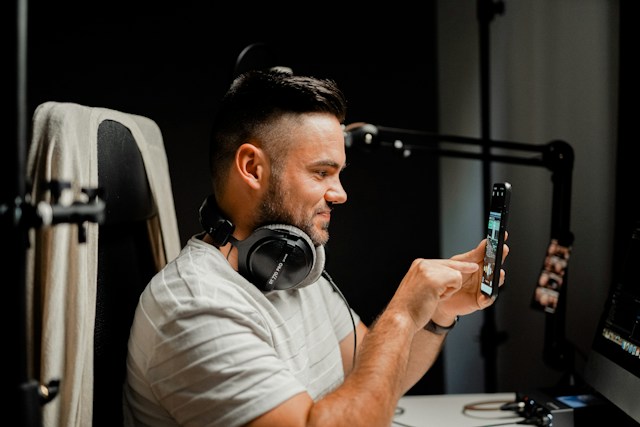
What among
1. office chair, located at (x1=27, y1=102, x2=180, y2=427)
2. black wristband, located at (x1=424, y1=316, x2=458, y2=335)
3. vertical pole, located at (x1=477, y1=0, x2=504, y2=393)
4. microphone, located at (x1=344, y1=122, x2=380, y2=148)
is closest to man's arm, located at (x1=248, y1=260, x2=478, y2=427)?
black wristband, located at (x1=424, y1=316, x2=458, y2=335)

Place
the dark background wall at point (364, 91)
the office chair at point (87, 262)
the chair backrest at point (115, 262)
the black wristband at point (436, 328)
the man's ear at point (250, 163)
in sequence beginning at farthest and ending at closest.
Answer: the dark background wall at point (364, 91) → the black wristband at point (436, 328) → the man's ear at point (250, 163) → the chair backrest at point (115, 262) → the office chair at point (87, 262)

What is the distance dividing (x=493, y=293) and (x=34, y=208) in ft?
2.78

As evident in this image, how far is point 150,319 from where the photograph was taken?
1.07 m

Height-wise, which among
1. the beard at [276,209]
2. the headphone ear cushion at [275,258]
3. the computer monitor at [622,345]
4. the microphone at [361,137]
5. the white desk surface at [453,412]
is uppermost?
the microphone at [361,137]

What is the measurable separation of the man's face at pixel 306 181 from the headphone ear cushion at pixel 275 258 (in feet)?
0.18

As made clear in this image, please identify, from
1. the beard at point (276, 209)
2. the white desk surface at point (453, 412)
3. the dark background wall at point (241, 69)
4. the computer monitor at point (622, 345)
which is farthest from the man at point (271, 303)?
the dark background wall at point (241, 69)

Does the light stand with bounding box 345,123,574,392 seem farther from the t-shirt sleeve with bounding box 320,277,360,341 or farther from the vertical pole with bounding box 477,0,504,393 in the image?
the t-shirt sleeve with bounding box 320,277,360,341

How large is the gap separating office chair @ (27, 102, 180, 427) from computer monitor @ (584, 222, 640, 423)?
0.98 m

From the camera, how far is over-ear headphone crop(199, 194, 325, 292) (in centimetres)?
119

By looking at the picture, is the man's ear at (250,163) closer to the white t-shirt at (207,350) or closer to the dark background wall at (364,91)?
the white t-shirt at (207,350)

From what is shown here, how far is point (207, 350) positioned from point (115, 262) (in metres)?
0.30

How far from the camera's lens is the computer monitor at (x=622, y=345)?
130 centimetres

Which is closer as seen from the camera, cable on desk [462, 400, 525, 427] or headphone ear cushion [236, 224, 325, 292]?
headphone ear cushion [236, 224, 325, 292]

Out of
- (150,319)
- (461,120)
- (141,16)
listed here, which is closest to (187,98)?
(141,16)
